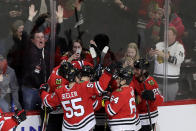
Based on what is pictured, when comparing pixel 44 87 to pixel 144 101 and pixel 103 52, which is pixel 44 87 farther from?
pixel 144 101

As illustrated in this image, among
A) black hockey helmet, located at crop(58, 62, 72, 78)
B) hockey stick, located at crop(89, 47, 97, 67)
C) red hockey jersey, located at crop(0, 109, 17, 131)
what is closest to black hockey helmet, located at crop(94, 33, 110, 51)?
hockey stick, located at crop(89, 47, 97, 67)

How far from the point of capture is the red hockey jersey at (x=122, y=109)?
13.9ft

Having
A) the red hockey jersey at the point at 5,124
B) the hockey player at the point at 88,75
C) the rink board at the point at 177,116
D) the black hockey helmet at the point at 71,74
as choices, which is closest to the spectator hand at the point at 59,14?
the hockey player at the point at 88,75

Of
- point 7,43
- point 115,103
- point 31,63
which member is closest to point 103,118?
point 115,103

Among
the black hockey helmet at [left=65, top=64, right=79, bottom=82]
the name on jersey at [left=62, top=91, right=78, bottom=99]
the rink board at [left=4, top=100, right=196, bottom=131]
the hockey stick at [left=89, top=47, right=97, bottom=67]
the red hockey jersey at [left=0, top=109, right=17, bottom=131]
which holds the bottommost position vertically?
the rink board at [left=4, top=100, right=196, bottom=131]

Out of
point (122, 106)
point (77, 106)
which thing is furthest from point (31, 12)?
point (122, 106)

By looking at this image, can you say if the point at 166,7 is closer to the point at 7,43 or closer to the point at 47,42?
the point at 47,42

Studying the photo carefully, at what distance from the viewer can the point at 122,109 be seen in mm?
4285

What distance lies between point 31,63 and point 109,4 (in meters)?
1.32

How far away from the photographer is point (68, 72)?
13.9 feet

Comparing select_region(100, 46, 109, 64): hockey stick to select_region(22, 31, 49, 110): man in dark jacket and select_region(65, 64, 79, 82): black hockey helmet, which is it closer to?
select_region(65, 64, 79, 82): black hockey helmet

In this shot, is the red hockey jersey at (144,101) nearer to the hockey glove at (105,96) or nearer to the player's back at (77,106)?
the hockey glove at (105,96)

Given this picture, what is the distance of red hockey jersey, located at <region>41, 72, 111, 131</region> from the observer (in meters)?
4.22

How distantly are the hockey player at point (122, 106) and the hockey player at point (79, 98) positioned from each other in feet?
0.51
